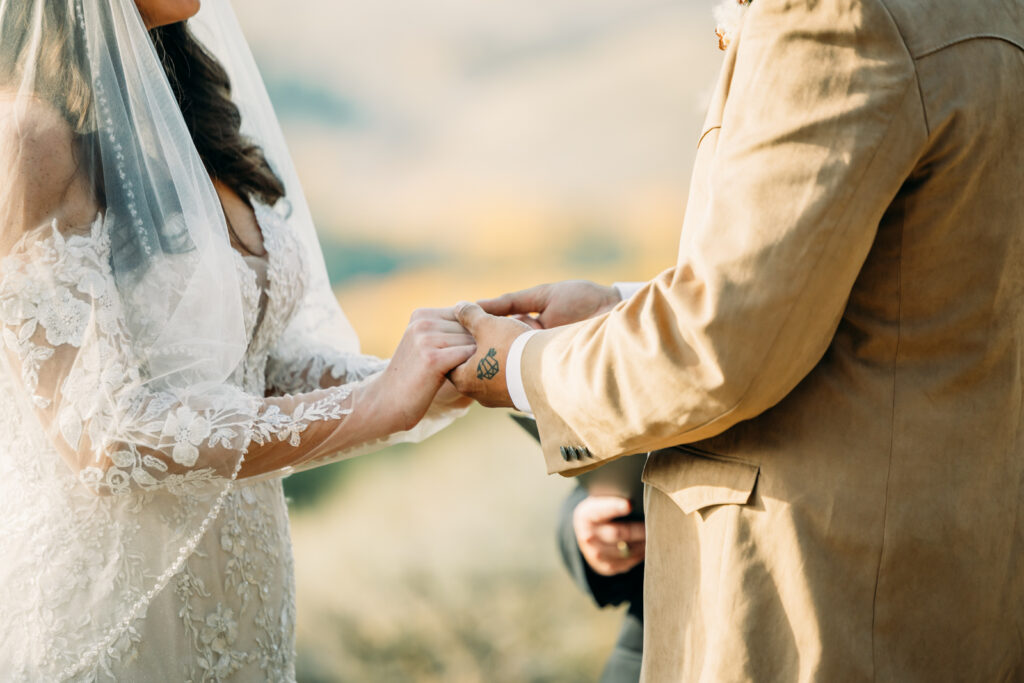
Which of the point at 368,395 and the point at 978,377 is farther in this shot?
the point at 368,395

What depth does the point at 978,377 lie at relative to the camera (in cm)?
114

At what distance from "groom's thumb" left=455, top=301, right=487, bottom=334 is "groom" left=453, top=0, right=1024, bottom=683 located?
41 centimetres

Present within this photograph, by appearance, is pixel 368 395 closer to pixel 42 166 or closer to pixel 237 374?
pixel 237 374

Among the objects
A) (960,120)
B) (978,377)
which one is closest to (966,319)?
(978,377)

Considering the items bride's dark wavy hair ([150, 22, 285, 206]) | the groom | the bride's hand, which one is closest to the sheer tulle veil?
the bride's hand

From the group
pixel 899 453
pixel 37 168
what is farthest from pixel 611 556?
pixel 37 168

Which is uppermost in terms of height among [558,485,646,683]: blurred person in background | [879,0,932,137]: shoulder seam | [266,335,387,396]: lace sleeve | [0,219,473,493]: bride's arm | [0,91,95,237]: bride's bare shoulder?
[879,0,932,137]: shoulder seam

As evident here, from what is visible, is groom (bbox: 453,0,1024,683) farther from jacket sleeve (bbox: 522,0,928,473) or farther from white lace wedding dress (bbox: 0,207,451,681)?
white lace wedding dress (bbox: 0,207,451,681)

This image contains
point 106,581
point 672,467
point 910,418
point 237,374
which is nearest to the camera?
point 910,418

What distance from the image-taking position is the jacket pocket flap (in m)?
1.16

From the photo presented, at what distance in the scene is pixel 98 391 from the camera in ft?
4.78

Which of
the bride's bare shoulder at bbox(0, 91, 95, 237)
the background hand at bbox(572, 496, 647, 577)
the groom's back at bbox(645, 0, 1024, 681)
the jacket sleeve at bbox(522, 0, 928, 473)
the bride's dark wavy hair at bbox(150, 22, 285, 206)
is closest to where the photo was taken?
the jacket sleeve at bbox(522, 0, 928, 473)

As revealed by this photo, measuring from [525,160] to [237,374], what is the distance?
2.19m

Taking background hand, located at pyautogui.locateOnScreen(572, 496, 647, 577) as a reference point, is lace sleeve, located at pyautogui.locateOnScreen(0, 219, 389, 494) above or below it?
above
